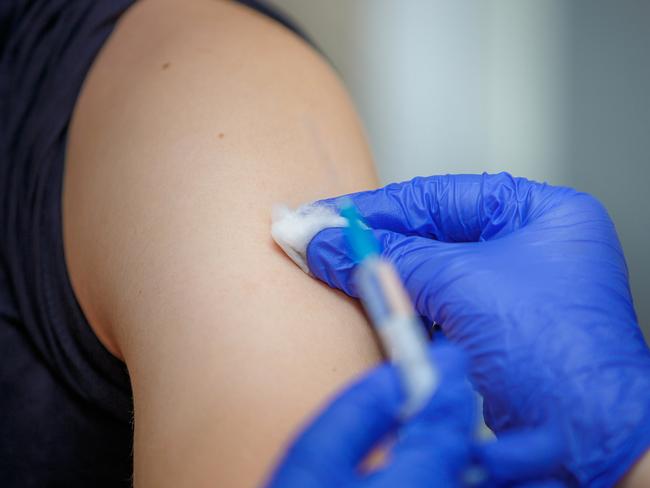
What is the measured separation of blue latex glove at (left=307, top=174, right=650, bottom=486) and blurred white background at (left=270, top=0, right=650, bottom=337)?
0.73 meters

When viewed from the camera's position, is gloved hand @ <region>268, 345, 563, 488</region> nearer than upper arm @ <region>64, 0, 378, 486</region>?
Yes

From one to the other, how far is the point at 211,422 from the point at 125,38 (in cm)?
60

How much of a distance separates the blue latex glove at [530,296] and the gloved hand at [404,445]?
0.15m

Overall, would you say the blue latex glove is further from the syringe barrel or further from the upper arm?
the syringe barrel

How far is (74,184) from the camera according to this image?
0.91 metres

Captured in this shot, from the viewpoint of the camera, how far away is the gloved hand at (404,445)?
44cm

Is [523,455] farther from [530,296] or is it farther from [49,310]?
[49,310]

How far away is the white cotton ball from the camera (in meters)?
0.76

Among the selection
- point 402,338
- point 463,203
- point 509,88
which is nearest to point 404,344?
point 402,338

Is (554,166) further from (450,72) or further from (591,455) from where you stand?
(591,455)

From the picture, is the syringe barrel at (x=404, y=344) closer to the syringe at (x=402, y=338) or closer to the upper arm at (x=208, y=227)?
the syringe at (x=402, y=338)

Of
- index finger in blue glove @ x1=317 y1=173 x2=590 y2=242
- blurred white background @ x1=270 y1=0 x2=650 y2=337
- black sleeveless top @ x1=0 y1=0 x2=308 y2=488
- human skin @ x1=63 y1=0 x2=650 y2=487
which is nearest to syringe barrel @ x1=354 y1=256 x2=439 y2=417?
human skin @ x1=63 y1=0 x2=650 y2=487

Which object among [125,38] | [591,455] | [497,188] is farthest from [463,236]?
[125,38]

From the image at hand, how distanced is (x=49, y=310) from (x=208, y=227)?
29 cm
